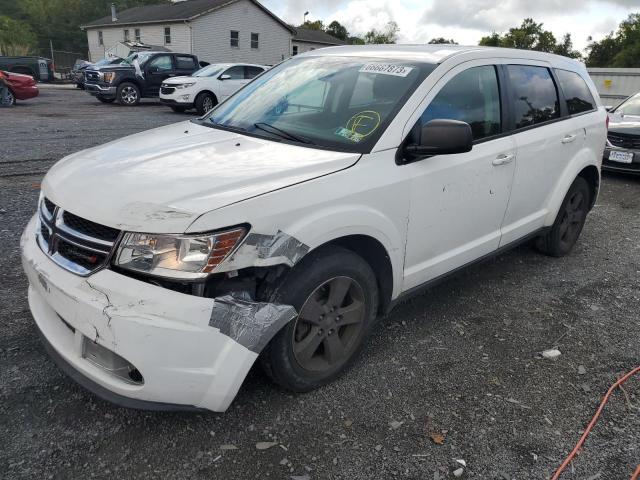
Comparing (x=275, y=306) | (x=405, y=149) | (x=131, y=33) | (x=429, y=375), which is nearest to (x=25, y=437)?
(x=275, y=306)

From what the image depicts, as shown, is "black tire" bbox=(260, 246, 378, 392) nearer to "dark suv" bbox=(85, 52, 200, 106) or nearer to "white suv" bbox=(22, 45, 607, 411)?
"white suv" bbox=(22, 45, 607, 411)

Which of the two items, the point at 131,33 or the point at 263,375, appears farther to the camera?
the point at 131,33

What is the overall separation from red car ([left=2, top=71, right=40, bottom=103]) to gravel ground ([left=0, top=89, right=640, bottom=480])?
13.3 meters

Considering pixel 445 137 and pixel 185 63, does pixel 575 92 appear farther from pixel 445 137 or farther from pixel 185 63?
pixel 185 63

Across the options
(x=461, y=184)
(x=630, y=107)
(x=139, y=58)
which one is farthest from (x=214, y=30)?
(x=461, y=184)

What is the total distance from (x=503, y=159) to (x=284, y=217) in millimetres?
1924

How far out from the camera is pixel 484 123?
11.4 ft

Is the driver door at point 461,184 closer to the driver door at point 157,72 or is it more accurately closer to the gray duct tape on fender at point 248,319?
the gray duct tape on fender at point 248,319

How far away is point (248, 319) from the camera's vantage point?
7.19 ft

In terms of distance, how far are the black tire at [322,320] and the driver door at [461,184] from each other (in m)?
0.41

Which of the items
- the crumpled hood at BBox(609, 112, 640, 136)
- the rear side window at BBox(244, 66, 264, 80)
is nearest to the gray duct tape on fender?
the crumpled hood at BBox(609, 112, 640, 136)

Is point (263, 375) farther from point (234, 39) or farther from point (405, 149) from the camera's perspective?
point (234, 39)

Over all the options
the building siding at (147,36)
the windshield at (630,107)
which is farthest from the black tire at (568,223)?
the building siding at (147,36)

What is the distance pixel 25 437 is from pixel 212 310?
1.11 meters
